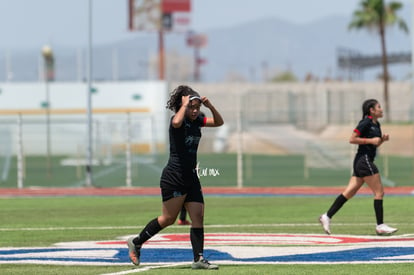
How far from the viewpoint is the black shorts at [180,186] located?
1254 centimetres

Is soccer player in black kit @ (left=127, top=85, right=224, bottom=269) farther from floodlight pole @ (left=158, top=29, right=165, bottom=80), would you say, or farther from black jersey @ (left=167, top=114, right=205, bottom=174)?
floodlight pole @ (left=158, top=29, right=165, bottom=80)

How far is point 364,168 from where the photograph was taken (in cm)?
1694

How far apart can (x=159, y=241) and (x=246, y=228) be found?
250cm

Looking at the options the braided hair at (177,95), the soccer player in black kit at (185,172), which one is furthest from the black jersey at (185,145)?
the braided hair at (177,95)

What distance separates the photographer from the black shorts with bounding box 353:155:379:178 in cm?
1691

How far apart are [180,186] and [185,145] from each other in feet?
1.49

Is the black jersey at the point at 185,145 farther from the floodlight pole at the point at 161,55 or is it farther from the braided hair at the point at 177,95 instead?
the floodlight pole at the point at 161,55

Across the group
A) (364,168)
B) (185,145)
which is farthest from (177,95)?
(364,168)

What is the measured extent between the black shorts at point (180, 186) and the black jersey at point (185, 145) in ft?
0.22

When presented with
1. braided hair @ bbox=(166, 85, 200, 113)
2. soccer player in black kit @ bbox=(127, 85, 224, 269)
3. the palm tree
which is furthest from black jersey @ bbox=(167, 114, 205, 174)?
the palm tree

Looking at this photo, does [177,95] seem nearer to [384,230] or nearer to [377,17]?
[384,230]

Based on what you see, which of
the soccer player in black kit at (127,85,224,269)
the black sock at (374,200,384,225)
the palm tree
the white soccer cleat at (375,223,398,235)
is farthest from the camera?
the palm tree

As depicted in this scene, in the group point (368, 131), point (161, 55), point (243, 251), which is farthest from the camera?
point (161, 55)

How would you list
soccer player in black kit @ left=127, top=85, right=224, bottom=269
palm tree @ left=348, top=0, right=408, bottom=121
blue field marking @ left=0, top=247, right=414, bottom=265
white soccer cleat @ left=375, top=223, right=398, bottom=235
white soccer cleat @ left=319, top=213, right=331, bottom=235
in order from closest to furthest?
soccer player in black kit @ left=127, top=85, right=224, bottom=269 → blue field marking @ left=0, top=247, right=414, bottom=265 → white soccer cleat @ left=375, top=223, right=398, bottom=235 → white soccer cleat @ left=319, top=213, right=331, bottom=235 → palm tree @ left=348, top=0, right=408, bottom=121
